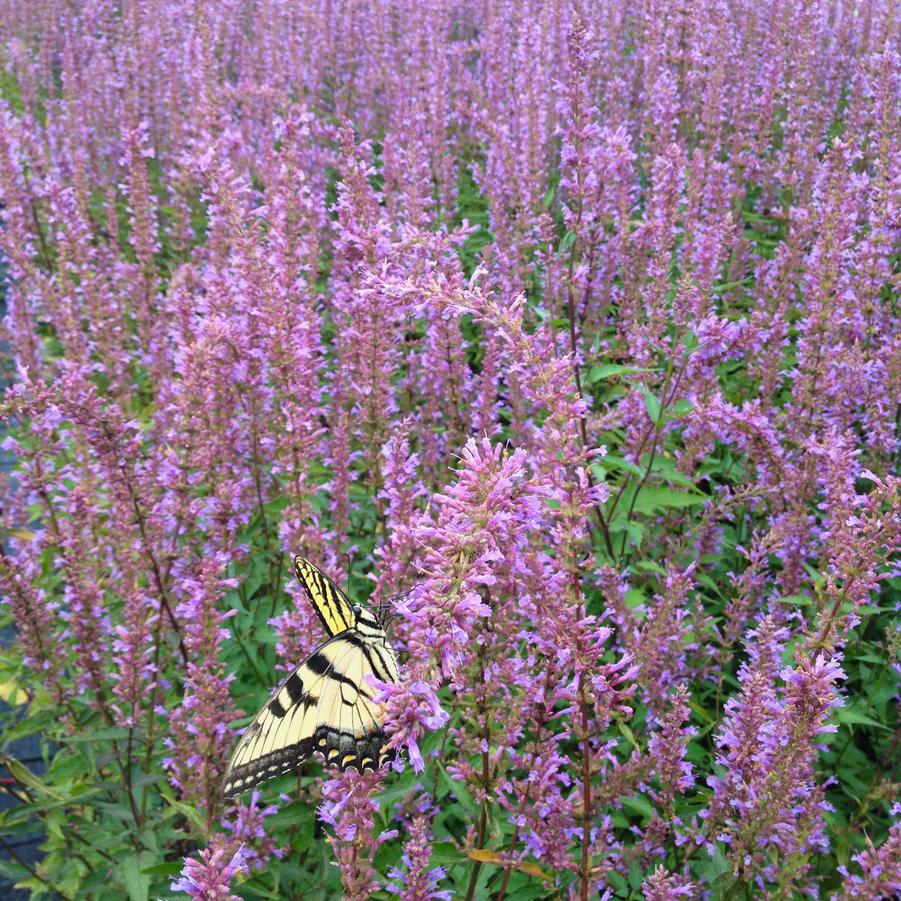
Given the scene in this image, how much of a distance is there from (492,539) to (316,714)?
1105 mm

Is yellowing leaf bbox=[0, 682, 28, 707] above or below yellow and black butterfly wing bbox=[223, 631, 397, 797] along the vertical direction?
below

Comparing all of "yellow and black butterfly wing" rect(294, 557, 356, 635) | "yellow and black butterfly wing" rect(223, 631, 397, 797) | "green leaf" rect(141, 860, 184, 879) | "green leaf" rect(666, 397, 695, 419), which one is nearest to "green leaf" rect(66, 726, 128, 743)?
"green leaf" rect(141, 860, 184, 879)

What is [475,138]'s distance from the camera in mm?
8680

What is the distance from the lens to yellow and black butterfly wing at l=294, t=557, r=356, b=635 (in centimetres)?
272

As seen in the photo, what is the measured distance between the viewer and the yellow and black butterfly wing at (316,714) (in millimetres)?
2295

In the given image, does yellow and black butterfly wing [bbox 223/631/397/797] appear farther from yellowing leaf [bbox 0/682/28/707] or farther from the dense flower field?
yellowing leaf [bbox 0/682/28/707]

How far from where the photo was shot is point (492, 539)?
1.59 meters

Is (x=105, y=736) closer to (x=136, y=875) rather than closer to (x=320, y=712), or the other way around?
(x=136, y=875)

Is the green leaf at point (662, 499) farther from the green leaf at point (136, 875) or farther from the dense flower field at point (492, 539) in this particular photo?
the green leaf at point (136, 875)

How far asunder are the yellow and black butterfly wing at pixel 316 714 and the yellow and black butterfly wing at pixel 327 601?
0.17m

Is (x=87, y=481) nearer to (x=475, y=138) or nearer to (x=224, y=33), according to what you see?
(x=475, y=138)

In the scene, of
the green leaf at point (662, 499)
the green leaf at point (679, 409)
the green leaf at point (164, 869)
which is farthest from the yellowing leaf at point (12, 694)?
the green leaf at point (679, 409)

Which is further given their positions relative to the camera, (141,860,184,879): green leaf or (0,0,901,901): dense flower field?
(141,860,184,879): green leaf

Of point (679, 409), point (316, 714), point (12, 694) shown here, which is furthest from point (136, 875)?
point (679, 409)
